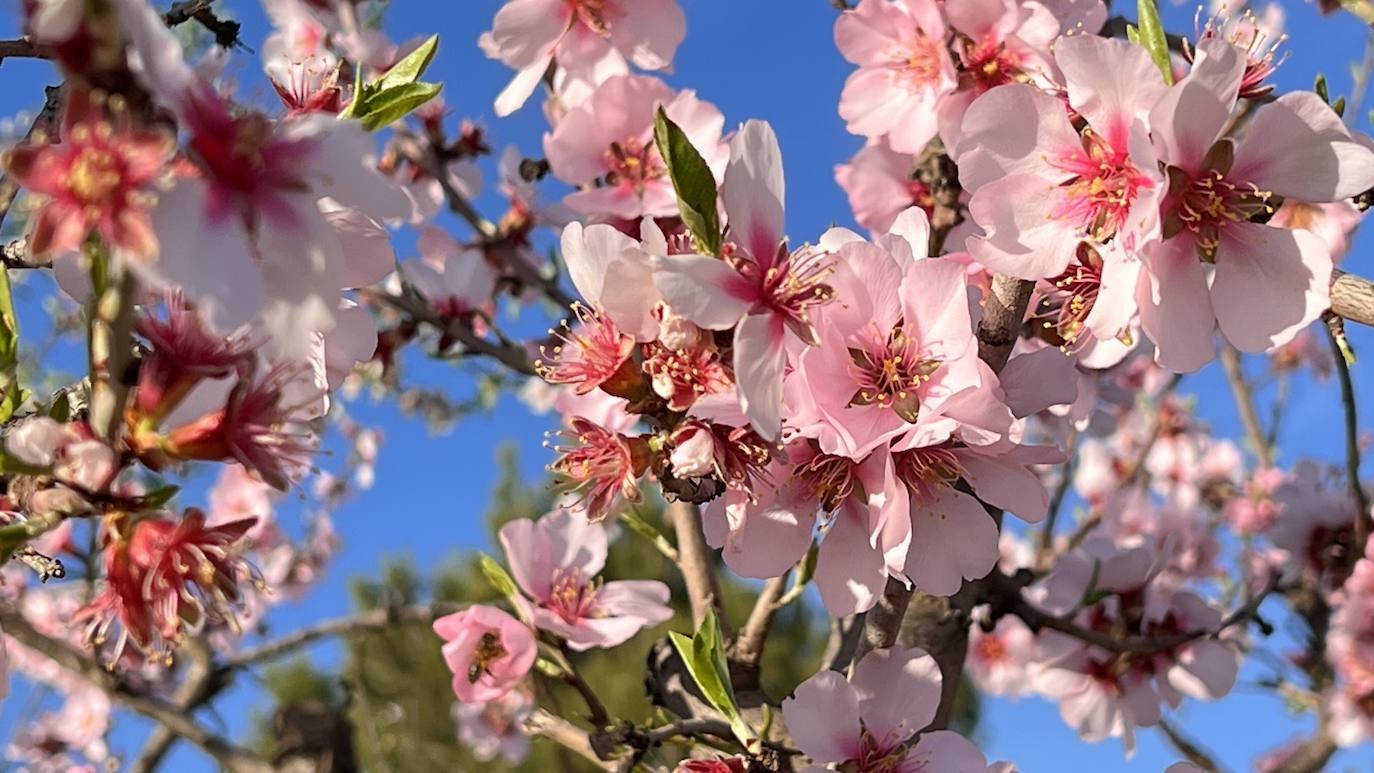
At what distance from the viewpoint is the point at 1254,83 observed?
1.02 meters

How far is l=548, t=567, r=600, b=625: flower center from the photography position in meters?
1.35

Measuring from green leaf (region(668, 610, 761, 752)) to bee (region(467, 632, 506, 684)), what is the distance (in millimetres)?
357

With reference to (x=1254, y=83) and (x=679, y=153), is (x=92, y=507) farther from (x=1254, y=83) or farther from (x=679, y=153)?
(x=1254, y=83)

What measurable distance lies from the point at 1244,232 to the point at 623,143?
0.90m

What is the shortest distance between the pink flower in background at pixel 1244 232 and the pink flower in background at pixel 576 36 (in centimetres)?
95

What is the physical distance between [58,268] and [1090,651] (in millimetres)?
1535

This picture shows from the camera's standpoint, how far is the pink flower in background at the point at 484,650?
48.5 inches

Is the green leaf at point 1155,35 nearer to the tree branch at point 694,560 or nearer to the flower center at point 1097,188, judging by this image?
the flower center at point 1097,188

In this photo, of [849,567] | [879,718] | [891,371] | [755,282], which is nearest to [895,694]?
[879,718]

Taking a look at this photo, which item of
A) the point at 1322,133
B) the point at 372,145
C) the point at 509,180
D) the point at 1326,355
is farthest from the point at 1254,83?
the point at 1326,355

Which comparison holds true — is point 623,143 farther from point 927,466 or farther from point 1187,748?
point 1187,748

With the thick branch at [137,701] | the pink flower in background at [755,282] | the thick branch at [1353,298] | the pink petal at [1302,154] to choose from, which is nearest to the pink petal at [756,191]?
the pink flower in background at [755,282]

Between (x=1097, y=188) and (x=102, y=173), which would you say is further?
(x=1097, y=188)

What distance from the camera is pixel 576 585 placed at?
4.57 feet
